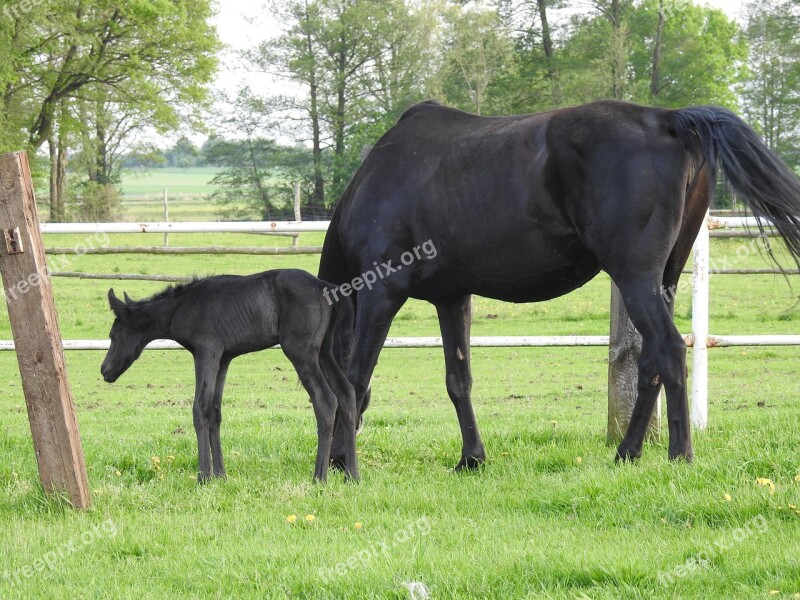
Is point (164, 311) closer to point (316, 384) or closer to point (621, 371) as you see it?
point (316, 384)

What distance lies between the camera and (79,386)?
457 inches

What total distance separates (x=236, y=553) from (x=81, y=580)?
63 cm

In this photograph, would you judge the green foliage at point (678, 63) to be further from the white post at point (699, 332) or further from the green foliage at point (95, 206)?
the white post at point (699, 332)

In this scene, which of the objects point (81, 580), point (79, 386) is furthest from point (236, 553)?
point (79, 386)

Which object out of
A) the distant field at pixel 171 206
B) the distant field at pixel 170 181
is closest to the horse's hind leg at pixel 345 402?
the distant field at pixel 171 206

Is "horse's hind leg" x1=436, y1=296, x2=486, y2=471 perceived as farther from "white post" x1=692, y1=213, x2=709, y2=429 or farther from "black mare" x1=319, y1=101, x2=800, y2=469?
"white post" x1=692, y1=213, x2=709, y2=429

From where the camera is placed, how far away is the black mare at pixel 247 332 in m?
5.60

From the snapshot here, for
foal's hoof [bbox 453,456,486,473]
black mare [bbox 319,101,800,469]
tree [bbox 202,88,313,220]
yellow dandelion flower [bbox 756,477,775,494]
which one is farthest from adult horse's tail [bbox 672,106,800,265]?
tree [bbox 202,88,313,220]

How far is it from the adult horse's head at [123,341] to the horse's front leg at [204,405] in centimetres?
54

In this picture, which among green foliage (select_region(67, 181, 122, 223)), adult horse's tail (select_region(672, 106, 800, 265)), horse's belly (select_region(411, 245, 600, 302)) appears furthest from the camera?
green foliage (select_region(67, 181, 122, 223))

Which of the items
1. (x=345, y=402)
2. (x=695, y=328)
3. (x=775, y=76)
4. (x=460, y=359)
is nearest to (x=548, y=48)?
(x=775, y=76)

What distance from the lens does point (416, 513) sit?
4.70m

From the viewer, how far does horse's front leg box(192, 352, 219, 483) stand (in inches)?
223

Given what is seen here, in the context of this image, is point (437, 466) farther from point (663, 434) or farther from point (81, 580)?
point (81, 580)
